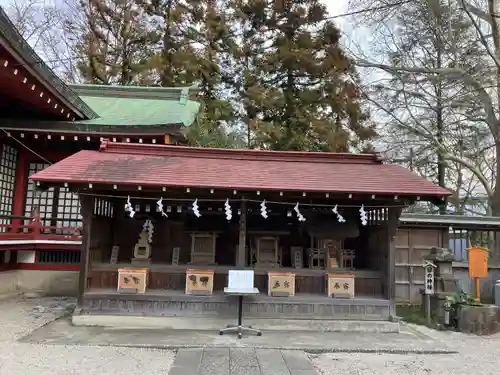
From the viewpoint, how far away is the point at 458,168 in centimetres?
2072

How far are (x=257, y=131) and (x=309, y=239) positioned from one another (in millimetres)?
9813

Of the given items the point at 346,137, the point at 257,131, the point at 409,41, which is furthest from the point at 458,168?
the point at 257,131

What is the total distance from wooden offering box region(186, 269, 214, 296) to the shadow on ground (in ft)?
2.59

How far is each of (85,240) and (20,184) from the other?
4463 millimetres

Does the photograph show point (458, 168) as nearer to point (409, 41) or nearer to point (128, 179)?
point (409, 41)

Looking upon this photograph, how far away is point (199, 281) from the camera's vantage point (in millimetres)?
7715

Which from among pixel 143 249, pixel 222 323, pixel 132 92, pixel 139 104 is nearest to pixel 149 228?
pixel 143 249

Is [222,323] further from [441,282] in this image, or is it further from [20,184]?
[20,184]

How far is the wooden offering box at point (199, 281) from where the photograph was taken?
7.68 m

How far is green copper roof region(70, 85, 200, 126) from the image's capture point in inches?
471

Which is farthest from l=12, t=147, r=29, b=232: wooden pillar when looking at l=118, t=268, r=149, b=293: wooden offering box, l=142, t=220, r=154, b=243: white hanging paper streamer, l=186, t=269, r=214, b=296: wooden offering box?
l=186, t=269, r=214, b=296: wooden offering box

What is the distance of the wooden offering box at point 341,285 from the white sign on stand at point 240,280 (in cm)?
182

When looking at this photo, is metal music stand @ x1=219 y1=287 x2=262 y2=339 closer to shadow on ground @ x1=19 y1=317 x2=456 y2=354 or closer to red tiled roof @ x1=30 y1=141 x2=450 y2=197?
shadow on ground @ x1=19 y1=317 x2=456 y2=354

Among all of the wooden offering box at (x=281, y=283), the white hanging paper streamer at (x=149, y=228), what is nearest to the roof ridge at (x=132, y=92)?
the white hanging paper streamer at (x=149, y=228)
